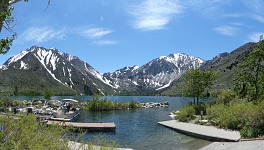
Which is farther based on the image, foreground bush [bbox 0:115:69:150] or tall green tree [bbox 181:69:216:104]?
tall green tree [bbox 181:69:216:104]

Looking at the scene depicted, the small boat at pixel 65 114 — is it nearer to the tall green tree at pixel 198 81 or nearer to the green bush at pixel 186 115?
the green bush at pixel 186 115

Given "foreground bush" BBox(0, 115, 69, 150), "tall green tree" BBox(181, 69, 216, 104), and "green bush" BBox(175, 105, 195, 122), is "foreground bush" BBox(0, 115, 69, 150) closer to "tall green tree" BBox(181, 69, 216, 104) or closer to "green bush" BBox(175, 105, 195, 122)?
"green bush" BBox(175, 105, 195, 122)

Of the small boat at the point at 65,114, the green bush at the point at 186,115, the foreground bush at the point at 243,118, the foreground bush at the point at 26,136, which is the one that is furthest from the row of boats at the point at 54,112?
the foreground bush at the point at 243,118

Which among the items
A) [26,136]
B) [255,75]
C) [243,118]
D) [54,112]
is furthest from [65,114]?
[26,136]

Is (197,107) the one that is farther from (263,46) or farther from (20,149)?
(20,149)

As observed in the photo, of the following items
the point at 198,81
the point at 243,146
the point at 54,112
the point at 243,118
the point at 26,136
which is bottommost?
the point at 243,146

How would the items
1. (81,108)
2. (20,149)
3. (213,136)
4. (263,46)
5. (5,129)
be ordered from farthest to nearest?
(81,108) → (263,46) → (213,136) → (5,129) → (20,149)

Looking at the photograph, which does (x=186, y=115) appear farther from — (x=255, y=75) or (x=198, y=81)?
(x=255, y=75)

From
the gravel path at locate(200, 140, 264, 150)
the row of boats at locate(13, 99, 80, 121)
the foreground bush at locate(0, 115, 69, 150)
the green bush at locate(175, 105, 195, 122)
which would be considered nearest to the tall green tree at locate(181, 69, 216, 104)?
the green bush at locate(175, 105, 195, 122)

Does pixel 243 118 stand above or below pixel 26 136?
below

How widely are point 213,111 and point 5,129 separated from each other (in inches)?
1013

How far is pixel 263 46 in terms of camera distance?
3562 centimetres

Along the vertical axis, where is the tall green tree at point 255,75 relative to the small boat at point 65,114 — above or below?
above

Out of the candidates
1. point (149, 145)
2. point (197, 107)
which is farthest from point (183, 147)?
point (197, 107)
